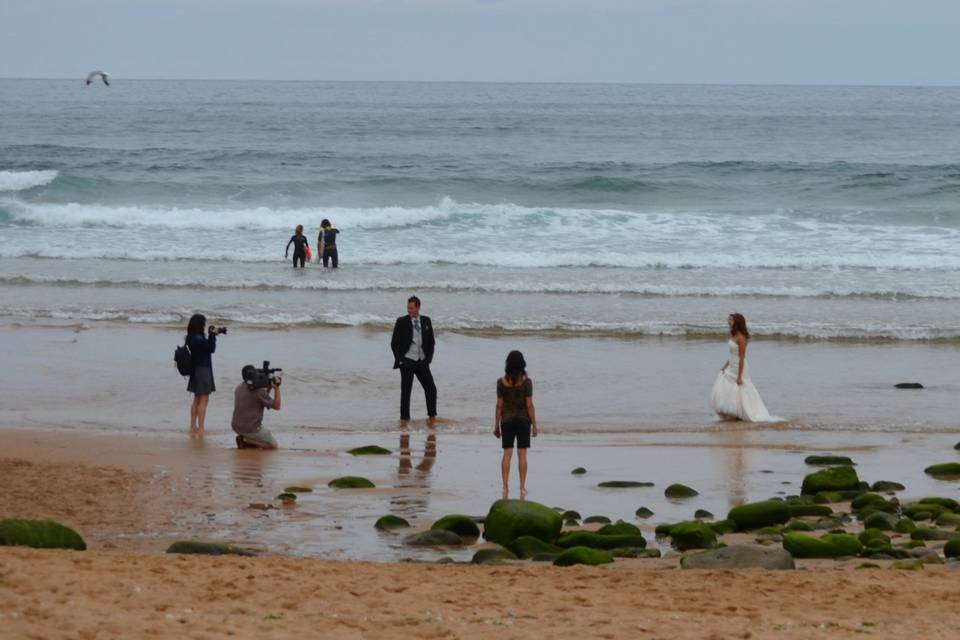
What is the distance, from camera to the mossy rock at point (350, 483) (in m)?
11.6

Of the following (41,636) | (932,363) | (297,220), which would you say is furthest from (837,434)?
(297,220)

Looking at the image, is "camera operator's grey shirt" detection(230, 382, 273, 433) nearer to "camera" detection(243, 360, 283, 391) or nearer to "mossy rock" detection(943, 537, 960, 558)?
"camera" detection(243, 360, 283, 391)

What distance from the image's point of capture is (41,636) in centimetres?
647

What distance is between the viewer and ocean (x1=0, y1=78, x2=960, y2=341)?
77.0 feet

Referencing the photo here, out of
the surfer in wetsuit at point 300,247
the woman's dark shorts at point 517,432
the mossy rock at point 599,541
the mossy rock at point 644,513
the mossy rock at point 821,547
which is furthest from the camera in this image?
the surfer in wetsuit at point 300,247

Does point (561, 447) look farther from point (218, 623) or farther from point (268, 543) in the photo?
point (218, 623)

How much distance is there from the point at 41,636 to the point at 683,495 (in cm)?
642

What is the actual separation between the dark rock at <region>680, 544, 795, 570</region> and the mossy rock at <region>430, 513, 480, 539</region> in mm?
1734

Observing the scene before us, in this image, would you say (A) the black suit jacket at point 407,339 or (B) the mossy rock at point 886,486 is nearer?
(B) the mossy rock at point 886,486

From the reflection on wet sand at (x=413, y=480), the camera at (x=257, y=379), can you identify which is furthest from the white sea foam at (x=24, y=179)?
the reflection on wet sand at (x=413, y=480)

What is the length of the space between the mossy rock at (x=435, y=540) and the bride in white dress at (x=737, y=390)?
645 centimetres

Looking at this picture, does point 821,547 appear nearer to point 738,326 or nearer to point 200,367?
point 738,326

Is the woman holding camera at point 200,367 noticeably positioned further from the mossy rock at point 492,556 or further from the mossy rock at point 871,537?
the mossy rock at point 871,537

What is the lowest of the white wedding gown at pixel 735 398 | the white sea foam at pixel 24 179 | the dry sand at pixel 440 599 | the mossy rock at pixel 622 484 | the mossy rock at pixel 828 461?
the dry sand at pixel 440 599
